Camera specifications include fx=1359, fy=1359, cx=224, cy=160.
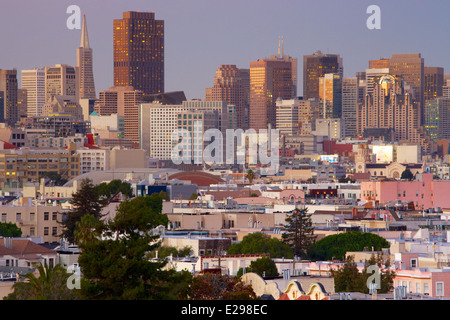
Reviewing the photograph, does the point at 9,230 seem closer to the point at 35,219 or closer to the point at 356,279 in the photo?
the point at 35,219

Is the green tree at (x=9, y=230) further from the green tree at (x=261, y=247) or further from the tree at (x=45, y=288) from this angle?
the tree at (x=45, y=288)

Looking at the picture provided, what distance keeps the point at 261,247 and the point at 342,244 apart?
344cm

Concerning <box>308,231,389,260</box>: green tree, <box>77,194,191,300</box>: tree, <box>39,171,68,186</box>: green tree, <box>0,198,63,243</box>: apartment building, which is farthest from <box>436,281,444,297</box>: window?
<box>39,171,68,186</box>: green tree

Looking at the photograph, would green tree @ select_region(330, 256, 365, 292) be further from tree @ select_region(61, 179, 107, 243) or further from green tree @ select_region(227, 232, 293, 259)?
tree @ select_region(61, 179, 107, 243)

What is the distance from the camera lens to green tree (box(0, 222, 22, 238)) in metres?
50.2

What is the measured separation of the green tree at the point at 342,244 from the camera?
1709 inches

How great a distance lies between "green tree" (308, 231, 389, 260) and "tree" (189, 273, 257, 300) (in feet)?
56.9

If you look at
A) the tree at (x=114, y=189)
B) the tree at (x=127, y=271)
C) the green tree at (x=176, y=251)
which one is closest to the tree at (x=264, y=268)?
the green tree at (x=176, y=251)

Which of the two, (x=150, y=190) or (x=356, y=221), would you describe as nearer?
(x=356, y=221)
